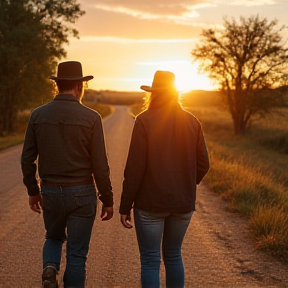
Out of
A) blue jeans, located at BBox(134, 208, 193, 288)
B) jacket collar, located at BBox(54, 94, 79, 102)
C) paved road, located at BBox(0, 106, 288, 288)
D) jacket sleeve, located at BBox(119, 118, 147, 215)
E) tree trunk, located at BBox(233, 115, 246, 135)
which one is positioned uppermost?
jacket collar, located at BBox(54, 94, 79, 102)

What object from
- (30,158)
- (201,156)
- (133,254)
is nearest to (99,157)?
(30,158)

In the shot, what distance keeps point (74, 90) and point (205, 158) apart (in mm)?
1148

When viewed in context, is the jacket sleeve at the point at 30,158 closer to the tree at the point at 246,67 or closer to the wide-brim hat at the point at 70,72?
the wide-brim hat at the point at 70,72

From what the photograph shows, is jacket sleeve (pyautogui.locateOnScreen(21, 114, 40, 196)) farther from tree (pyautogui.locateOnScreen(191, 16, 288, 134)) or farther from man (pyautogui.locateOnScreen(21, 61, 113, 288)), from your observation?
tree (pyautogui.locateOnScreen(191, 16, 288, 134))

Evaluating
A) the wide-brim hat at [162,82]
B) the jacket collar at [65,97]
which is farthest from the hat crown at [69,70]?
the wide-brim hat at [162,82]

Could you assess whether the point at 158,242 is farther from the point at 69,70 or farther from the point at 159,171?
the point at 69,70

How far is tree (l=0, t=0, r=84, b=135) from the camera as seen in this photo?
Result: 84.5 feet

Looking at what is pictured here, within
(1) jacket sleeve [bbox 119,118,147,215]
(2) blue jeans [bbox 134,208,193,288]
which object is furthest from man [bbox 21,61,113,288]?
(2) blue jeans [bbox 134,208,193,288]

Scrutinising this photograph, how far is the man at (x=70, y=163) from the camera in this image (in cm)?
382

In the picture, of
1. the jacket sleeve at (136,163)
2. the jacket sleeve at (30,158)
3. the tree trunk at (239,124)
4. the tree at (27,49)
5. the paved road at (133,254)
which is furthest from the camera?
the tree trunk at (239,124)

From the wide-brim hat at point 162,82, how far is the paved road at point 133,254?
202 cm

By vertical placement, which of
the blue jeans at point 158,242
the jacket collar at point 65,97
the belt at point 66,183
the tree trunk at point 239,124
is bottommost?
the tree trunk at point 239,124

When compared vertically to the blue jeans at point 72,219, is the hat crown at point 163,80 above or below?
above

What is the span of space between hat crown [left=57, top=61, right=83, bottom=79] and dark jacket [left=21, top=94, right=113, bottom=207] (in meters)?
0.15
